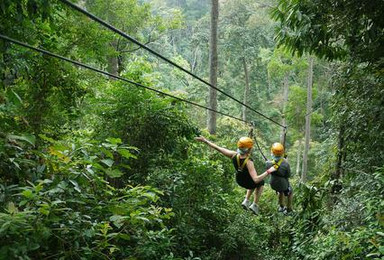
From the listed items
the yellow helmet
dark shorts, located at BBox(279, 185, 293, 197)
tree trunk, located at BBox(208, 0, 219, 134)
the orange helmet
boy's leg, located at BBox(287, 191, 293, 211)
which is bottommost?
boy's leg, located at BBox(287, 191, 293, 211)

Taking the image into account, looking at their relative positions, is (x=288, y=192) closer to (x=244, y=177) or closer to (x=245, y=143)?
(x=244, y=177)

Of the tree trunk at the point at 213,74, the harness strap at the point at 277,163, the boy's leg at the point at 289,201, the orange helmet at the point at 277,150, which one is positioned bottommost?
the boy's leg at the point at 289,201

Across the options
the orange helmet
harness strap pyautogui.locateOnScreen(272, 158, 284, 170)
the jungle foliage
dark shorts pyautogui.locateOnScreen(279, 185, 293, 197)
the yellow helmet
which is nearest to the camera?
Result: the jungle foliage

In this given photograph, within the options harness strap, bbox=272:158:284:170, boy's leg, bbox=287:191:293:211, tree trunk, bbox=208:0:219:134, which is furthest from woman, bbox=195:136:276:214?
tree trunk, bbox=208:0:219:134

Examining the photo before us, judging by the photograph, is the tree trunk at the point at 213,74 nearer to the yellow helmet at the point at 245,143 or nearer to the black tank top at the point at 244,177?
the black tank top at the point at 244,177

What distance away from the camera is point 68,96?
181 inches

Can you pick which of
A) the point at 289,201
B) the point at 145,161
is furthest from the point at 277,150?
the point at 145,161

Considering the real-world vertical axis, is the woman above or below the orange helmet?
below

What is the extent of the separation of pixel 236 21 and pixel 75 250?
22113mm

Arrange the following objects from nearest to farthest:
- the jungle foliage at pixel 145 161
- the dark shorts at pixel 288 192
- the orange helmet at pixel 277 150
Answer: the jungle foliage at pixel 145 161
the orange helmet at pixel 277 150
the dark shorts at pixel 288 192

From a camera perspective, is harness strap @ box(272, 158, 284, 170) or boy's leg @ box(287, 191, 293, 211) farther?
boy's leg @ box(287, 191, 293, 211)

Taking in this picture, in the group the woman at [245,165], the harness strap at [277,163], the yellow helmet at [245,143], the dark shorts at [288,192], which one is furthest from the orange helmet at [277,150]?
the dark shorts at [288,192]

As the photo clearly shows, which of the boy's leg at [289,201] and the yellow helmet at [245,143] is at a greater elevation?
the yellow helmet at [245,143]

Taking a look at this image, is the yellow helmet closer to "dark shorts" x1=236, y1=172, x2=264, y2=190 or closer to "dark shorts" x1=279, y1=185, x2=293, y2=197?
"dark shorts" x1=236, y1=172, x2=264, y2=190
